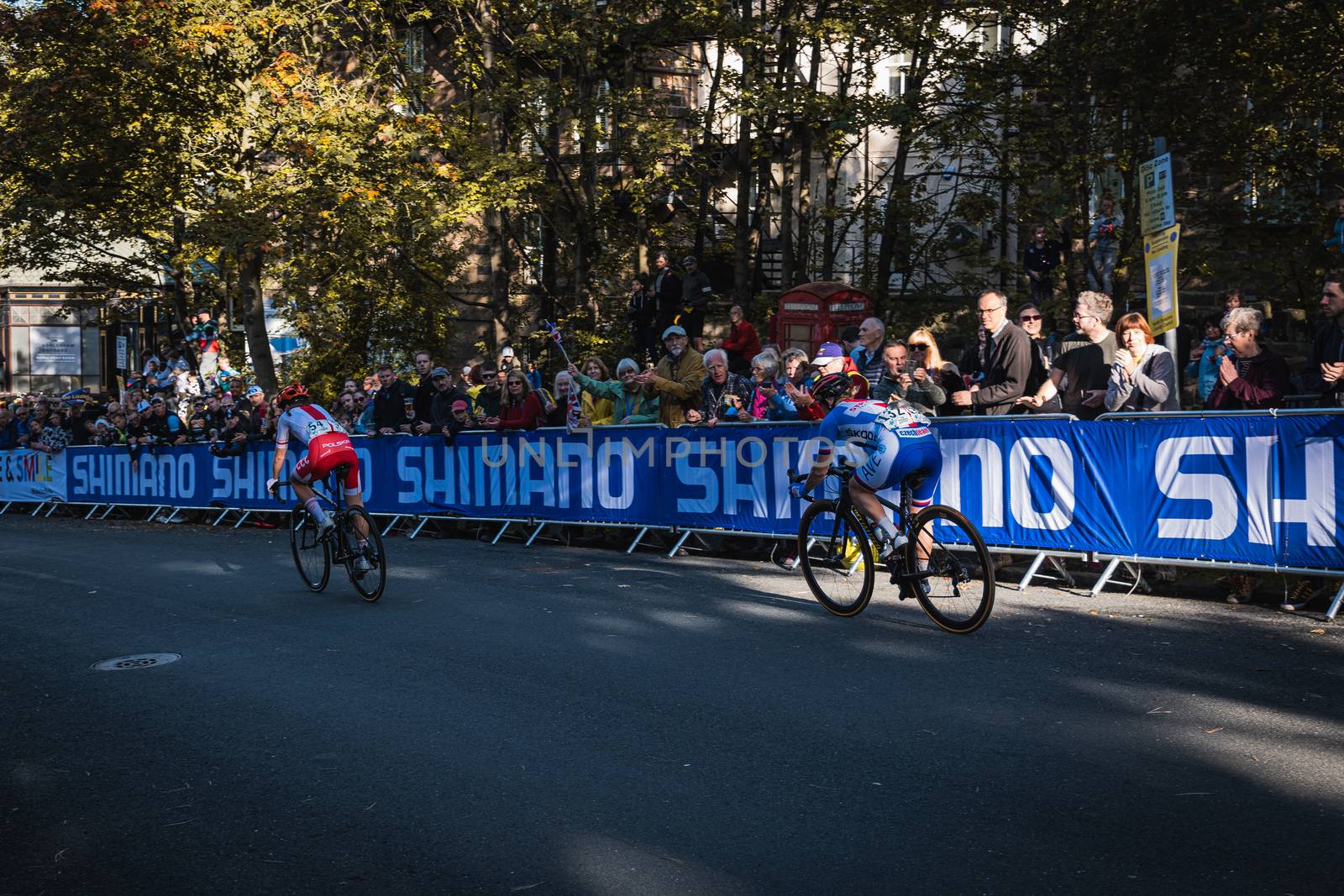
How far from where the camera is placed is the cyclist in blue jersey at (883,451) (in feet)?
30.9

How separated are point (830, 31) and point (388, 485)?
9.66m

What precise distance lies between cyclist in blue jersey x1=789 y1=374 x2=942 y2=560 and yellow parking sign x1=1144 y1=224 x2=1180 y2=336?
3058mm

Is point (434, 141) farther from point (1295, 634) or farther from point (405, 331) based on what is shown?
point (1295, 634)

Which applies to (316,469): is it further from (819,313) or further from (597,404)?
(819,313)

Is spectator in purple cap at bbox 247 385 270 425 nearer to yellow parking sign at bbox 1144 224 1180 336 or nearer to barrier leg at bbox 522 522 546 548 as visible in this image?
barrier leg at bbox 522 522 546 548

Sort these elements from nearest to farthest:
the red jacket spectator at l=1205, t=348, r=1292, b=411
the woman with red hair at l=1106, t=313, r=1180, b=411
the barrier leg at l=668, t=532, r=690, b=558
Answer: the red jacket spectator at l=1205, t=348, r=1292, b=411 < the woman with red hair at l=1106, t=313, r=1180, b=411 < the barrier leg at l=668, t=532, r=690, b=558

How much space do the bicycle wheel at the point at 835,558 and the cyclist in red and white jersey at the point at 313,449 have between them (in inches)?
166

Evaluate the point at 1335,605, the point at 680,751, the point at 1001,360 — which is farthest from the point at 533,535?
the point at 680,751

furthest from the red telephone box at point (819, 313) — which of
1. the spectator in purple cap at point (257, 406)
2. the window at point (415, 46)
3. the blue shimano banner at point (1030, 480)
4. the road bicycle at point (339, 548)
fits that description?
the window at point (415, 46)

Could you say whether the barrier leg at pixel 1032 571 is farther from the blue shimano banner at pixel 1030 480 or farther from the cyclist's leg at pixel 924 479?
the cyclist's leg at pixel 924 479

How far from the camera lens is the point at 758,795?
5.77m

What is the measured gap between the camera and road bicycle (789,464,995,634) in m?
8.97

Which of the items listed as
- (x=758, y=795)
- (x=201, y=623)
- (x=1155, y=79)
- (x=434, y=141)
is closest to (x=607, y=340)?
(x=434, y=141)

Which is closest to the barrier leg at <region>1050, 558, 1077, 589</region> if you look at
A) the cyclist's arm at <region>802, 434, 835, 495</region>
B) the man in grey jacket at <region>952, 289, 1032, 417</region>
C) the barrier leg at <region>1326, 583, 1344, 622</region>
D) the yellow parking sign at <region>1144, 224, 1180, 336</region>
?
the man in grey jacket at <region>952, 289, 1032, 417</region>
